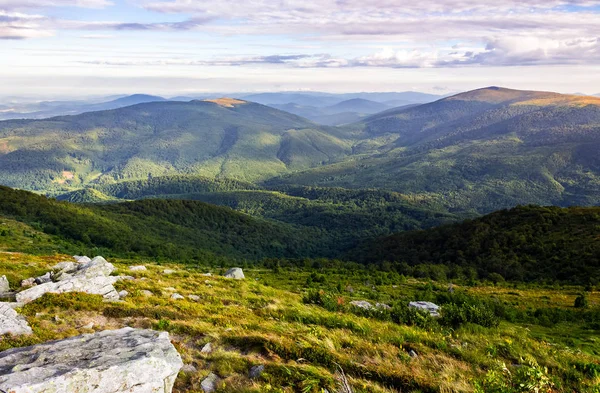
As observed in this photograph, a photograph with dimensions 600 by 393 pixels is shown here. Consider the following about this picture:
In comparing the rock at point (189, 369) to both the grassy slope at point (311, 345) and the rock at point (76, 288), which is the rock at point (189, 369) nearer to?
the grassy slope at point (311, 345)

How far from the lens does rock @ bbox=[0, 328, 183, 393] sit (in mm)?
8484

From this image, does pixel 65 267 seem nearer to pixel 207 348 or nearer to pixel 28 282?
pixel 28 282

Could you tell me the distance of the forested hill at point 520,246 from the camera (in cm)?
5378

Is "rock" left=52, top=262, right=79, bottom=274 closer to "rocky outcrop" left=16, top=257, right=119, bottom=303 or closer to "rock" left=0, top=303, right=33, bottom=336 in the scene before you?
"rocky outcrop" left=16, top=257, right=119, bottom=303

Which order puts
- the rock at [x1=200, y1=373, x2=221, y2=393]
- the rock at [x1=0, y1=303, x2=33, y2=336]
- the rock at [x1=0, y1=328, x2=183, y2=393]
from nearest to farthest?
the rock at [x1=0, y1=328, x2=183, y2=393] → the rock at [x1=200, y1=373, x2=221, y2=393] → the rock at [x1=0, y1=303, x2=33, y2=336]

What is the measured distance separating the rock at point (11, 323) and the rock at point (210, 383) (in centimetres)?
866

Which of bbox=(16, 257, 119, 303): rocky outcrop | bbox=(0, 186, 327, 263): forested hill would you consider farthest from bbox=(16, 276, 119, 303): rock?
bbox=(0, 186, 327, 263): forested hill

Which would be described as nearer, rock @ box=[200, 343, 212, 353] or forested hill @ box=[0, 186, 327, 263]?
rock @ box=[200, 343, 212, 353]

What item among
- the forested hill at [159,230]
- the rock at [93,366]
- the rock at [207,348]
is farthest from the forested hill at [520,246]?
the rock at [93,366]

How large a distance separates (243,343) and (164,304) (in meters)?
8.27

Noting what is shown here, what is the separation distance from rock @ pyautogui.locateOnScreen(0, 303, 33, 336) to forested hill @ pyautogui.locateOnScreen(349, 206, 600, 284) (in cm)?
5430

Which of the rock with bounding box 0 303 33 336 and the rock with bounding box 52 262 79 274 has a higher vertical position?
the rock with bounding box 0 303 33 336

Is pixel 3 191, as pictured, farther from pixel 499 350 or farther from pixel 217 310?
pixel 499 350

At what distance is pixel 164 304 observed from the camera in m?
19.8
